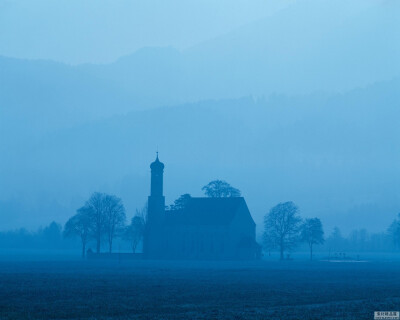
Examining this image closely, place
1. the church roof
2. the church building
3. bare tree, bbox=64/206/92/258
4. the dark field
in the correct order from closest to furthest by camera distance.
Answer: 1. the dark field
2. the church building
3. the church roof
4. bare tree, bbox=64/206/92/258

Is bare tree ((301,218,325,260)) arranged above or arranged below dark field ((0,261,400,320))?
above

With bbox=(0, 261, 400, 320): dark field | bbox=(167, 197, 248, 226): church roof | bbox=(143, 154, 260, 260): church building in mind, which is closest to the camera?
bbox=(0, 261, 400, 320): dark field

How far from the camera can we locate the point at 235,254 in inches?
5236

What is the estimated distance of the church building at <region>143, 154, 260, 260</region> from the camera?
437 ft

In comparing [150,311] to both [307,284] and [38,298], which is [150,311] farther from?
[307,284]

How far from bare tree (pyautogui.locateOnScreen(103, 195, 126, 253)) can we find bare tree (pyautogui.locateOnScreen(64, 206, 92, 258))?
3.45 metres

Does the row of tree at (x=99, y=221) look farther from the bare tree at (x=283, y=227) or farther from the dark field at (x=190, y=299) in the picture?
the dark field at (x=190, y=299)

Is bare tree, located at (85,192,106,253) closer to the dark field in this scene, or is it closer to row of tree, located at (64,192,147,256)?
row of tree, located at (64,192,147,256)

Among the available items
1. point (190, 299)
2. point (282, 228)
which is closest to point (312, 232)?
point (282, 228)

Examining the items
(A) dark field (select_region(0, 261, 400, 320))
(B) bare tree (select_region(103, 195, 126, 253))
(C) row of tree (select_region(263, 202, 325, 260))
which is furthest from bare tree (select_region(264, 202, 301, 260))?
(A) dark field (select_region(0, 261, 400, 320))

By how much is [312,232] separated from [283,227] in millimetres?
13418

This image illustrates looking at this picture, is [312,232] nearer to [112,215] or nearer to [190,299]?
[112,215]

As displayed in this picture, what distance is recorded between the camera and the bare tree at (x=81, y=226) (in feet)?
458

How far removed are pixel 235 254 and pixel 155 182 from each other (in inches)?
809
